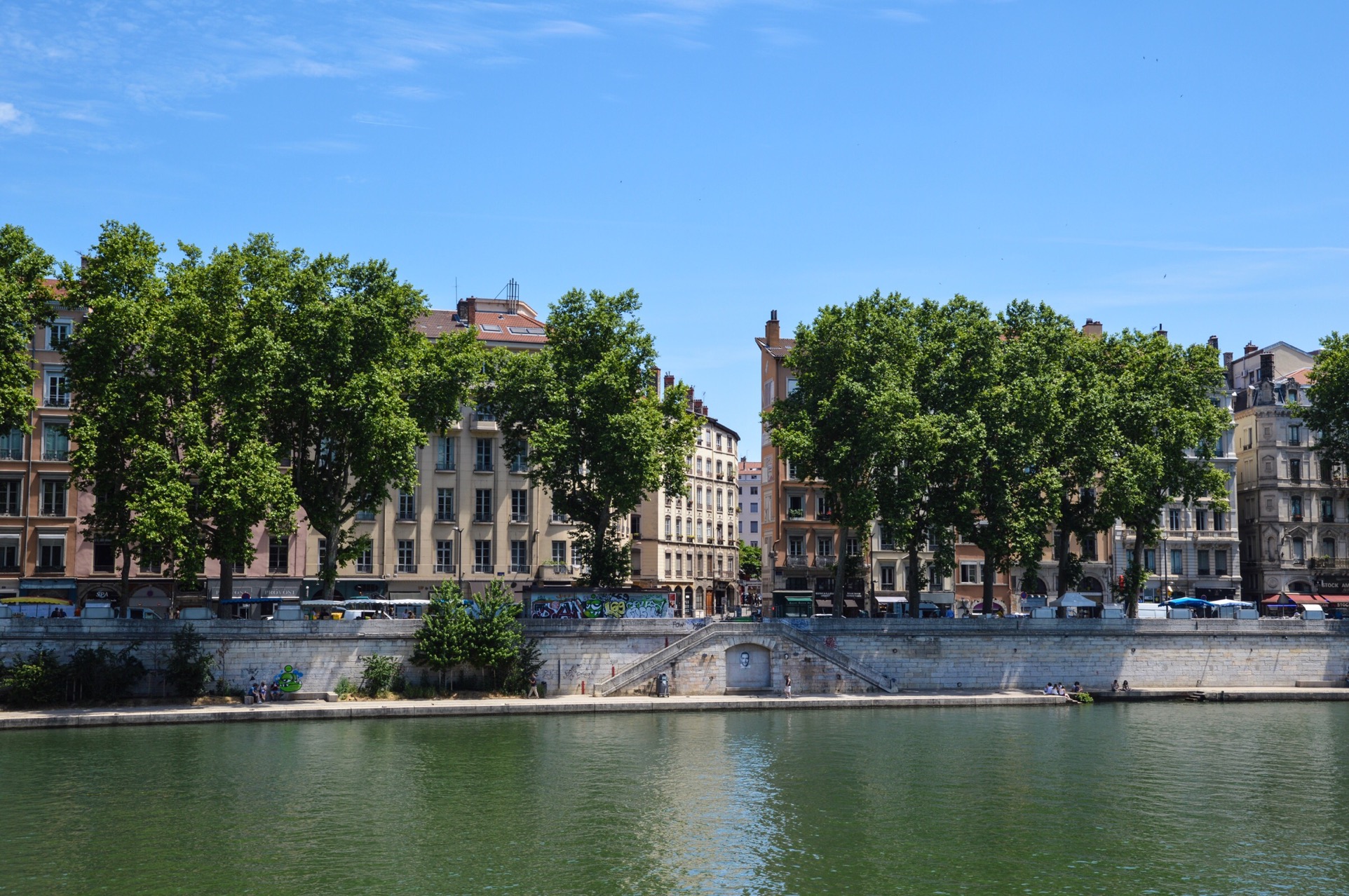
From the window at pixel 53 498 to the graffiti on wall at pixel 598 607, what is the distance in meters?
27.9

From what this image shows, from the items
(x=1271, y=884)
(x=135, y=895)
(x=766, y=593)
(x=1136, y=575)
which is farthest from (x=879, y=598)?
(x=135, y=895)

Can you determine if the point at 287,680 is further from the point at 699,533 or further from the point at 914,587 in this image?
the point at 699,533

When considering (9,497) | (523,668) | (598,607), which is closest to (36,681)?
(523,668)

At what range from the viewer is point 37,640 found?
53.1 m

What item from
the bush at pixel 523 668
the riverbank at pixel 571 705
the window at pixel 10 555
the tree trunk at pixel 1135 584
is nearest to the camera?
the riverbank at pixel 571 705

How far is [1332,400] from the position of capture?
73.8 meters

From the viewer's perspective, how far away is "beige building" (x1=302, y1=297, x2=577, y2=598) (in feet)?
246

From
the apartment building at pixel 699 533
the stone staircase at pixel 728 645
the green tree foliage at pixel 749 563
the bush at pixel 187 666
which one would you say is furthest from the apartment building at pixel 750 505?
the bush at pixel 187 666

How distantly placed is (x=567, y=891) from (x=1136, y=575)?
47.6m

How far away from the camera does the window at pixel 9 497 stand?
230 feet

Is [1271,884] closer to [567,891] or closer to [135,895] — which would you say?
[567,891]

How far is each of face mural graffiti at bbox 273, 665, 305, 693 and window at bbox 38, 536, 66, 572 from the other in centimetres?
2197

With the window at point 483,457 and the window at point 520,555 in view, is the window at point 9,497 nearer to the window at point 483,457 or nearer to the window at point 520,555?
the window at point 483,457

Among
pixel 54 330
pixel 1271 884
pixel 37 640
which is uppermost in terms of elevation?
pixel 54 330
